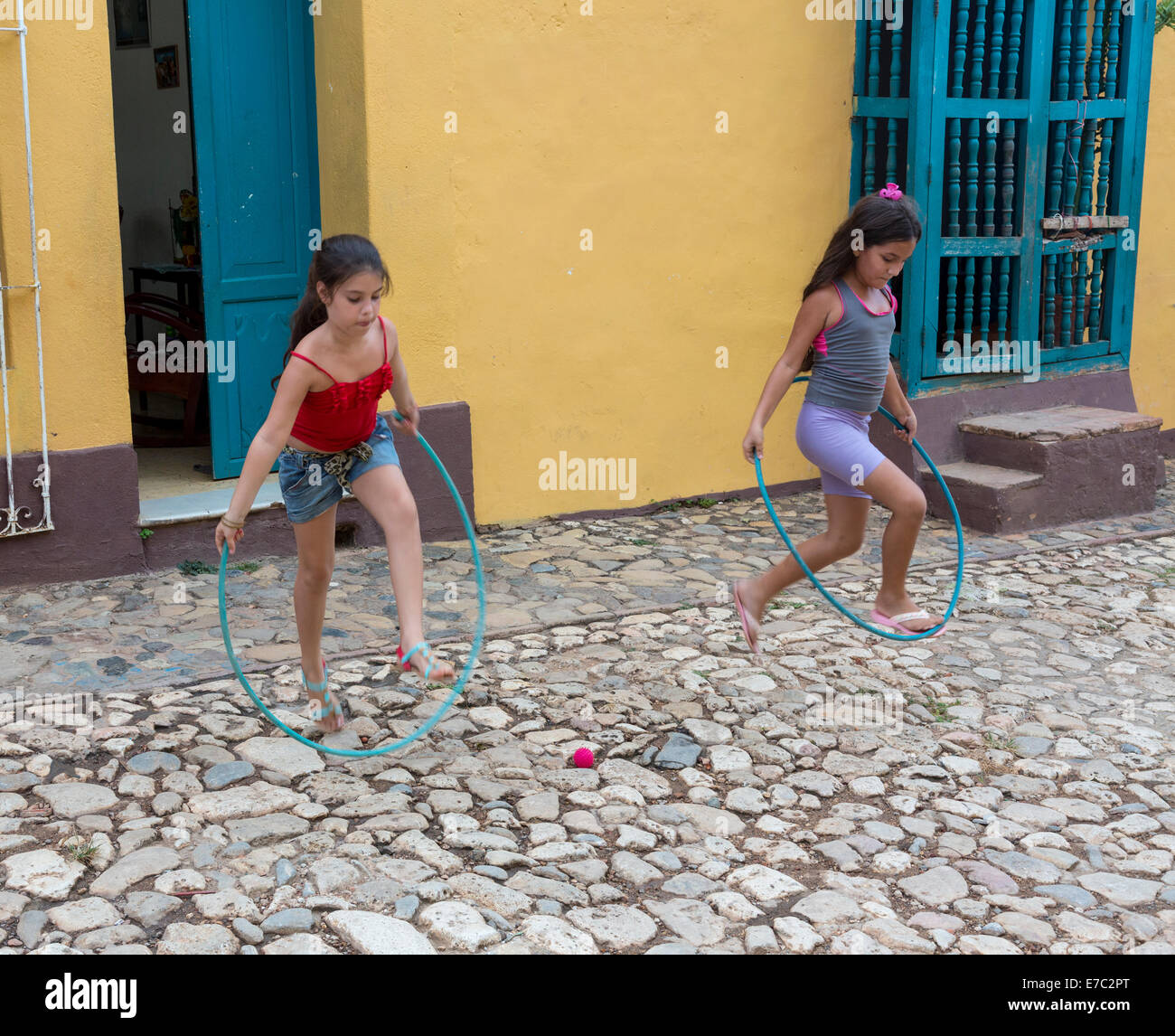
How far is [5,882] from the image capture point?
12.4 feet

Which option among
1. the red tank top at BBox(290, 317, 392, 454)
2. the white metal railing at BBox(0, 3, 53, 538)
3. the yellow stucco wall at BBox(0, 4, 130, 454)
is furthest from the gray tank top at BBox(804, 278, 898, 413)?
the white metal railing at BBox(0, 3, 53, 538)

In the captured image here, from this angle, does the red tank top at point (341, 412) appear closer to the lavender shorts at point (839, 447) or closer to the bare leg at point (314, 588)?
the bare leg at point (314, 588)

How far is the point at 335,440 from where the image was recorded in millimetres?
4461

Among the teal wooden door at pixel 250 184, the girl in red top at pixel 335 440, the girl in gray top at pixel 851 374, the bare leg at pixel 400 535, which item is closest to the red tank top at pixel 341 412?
the girl in red top at pixel 335 440

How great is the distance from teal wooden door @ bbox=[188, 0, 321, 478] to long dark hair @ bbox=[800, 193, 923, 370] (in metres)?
3.32

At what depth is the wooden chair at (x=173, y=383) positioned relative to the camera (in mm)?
8492

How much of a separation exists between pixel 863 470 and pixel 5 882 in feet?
10.4

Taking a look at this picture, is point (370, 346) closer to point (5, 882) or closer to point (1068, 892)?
point (5, 882)

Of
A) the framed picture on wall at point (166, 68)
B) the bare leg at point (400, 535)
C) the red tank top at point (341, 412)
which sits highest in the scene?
the framed picture on wall at point (166, 68)

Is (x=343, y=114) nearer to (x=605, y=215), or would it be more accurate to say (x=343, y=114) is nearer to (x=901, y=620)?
(x=605, y=215)

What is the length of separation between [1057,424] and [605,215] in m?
2.97

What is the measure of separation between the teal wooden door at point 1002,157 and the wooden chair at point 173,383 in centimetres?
429

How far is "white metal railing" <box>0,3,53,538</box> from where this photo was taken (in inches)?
235

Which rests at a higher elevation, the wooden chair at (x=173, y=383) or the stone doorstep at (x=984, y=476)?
the wooden chair at (x=173, y=383)
